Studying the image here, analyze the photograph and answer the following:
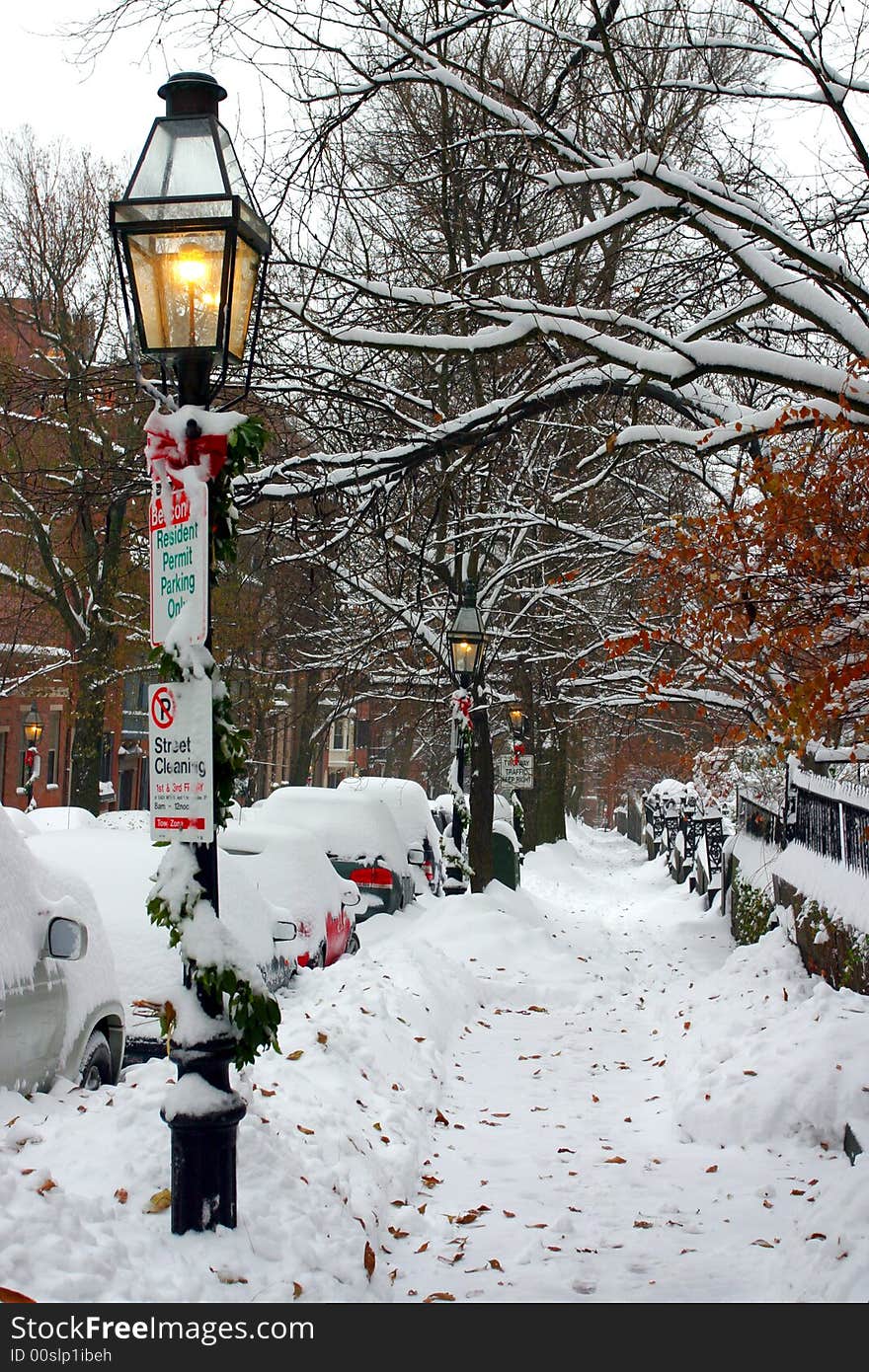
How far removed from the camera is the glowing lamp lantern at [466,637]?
16219 millimetres

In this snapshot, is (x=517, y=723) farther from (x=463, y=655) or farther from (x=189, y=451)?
(x=189, y=451)

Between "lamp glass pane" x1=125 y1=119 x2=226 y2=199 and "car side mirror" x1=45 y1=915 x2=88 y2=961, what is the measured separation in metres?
3.32

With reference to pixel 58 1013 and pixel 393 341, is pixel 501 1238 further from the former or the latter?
pixel 393 341

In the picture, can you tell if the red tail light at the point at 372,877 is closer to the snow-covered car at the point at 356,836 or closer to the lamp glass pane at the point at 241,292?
the snow-covered car at the point at 356,836

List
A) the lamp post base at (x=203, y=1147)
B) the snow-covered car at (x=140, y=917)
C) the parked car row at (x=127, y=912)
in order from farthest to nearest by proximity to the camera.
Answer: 1. the snow-covered car at (x=140, y=917)
2. the parked car row at (x=127, y=912)
3. the lamp post base at (x=203, y=1147)

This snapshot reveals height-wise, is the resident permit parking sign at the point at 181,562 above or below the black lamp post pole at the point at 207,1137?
above

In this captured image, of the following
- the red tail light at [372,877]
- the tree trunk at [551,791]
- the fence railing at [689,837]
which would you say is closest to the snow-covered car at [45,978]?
the red tail light at [372,877]

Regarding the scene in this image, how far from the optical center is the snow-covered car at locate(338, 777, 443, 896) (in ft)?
63.8

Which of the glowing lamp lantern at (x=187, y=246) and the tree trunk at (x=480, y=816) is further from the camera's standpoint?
the tree trunk at (x=480, y=816)

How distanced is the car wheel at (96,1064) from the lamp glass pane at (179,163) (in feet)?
13.9

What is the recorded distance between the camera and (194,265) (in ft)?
16.6

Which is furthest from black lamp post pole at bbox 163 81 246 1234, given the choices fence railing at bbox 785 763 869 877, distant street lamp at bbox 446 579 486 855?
distant street lamp at bbox 446 579 486 855

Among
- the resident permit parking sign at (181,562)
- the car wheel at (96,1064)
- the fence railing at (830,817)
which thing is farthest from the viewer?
the fence railing at (830,817)
